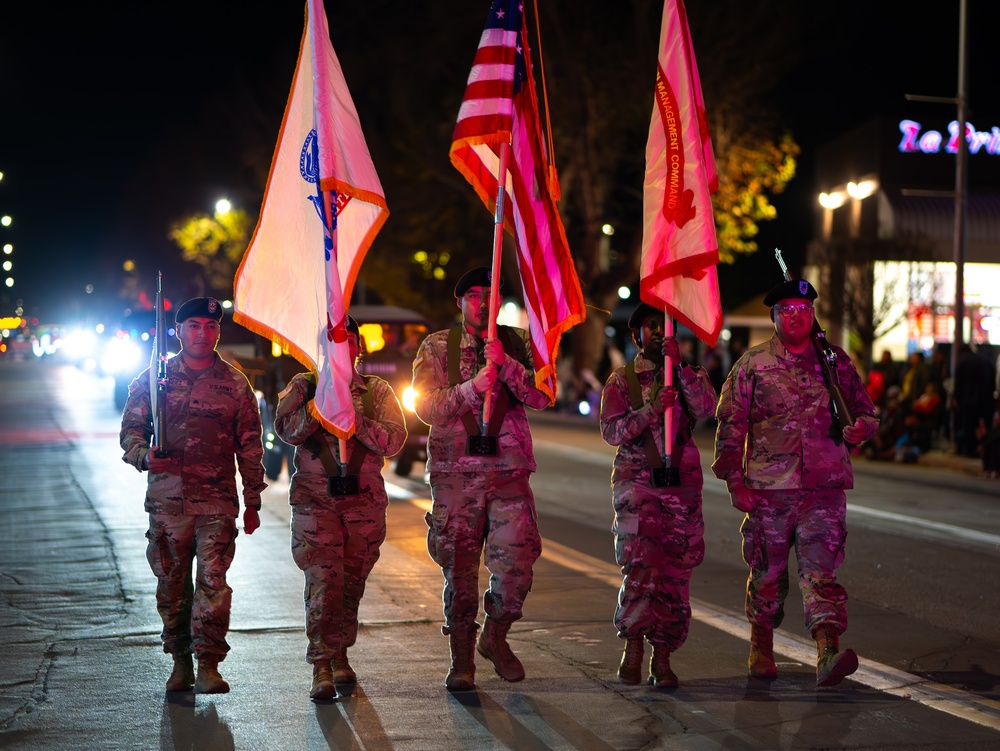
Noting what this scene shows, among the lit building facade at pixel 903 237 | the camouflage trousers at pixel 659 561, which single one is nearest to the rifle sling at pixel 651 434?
the camouflage trousers at pixel 659 561

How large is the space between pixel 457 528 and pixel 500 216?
5.28 feet

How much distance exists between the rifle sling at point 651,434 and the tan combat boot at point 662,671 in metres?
0.93

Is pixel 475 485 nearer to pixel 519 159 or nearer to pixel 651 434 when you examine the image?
pixel 651 434

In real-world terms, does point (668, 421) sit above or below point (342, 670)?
above

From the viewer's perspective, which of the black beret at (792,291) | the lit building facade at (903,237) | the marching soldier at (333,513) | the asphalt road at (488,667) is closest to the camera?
the asphalt road at (488,667)

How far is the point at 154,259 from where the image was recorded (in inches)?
3701

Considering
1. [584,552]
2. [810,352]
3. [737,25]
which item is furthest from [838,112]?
[810,352]

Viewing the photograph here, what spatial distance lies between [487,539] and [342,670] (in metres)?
0.98

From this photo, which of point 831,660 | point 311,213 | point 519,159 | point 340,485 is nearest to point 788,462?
point 831,660

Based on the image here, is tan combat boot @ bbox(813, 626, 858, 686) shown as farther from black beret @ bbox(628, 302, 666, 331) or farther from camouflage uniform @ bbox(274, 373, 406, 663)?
camouflage uniform @ bbox(274, 373, 406, 663)

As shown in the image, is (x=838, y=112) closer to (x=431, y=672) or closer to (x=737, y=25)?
(x=737, y=25)

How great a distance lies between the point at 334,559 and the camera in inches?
267

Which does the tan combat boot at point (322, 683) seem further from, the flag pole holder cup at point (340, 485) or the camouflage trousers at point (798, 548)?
the camouflage trousers at point (798, 548)

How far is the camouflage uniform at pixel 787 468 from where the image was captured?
708cm
